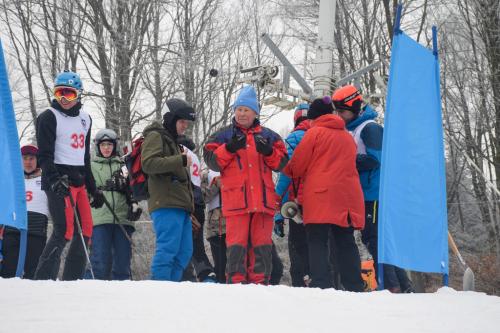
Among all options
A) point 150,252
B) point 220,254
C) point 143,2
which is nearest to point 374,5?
point 143,2

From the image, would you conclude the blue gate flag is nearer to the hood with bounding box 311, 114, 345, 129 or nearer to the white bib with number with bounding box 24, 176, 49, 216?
the hood with bounding box 311, 114, 345, 129

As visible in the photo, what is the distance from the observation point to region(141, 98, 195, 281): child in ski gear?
5500mm

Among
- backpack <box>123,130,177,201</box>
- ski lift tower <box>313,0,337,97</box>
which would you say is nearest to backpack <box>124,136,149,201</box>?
backpack <box>123,130,177,201</box>

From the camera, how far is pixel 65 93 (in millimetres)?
5984

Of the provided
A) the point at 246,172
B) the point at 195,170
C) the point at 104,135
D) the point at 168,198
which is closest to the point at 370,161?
the point at 246,172

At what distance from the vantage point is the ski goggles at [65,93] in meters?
5.97

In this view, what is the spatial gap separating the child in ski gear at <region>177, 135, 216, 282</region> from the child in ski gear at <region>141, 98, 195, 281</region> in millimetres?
626

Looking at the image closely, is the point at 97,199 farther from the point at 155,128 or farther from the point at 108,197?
the point at 155,128

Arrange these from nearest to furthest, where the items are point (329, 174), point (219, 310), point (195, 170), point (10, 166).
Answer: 1. point (219, 310)
2. point (10, 166)
3. point (329, 174)
4. point (195, 170)

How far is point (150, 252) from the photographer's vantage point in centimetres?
1493

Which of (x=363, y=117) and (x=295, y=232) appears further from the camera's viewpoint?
(x=363, y=117)

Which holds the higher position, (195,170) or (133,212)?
(195,170)

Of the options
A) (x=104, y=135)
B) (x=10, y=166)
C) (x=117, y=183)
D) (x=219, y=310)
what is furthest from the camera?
(x=104, y=135)

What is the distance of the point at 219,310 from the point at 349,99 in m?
3.30
